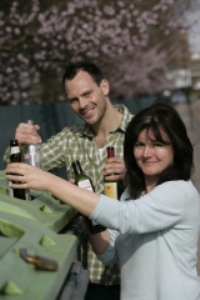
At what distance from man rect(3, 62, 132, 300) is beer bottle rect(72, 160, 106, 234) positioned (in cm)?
15

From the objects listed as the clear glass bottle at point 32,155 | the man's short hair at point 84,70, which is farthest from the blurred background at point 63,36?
the clear glass bottle at point 32,155

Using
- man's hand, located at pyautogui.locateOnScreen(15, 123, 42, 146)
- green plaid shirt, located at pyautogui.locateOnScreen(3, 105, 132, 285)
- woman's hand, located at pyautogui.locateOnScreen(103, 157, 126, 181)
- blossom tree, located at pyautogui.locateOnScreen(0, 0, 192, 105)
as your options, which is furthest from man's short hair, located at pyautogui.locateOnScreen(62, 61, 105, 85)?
blossom tree, located at pyautogui.locateOnScreen(0, 0, 192, 105)

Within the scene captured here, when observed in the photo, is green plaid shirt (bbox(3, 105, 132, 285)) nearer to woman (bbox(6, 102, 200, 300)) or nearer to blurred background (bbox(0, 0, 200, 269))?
woman (bbox(6, 102, 200, 300))

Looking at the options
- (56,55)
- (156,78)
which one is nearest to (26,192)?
(56,55)

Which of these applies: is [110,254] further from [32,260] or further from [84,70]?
[84,70]

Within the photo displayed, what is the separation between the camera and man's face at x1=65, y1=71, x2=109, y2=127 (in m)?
3.91

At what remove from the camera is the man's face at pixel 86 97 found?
3.91 metres

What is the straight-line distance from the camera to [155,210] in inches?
99.4

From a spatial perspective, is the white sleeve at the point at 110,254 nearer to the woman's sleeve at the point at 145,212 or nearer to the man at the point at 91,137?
the woman's sleeve at the point at 145,212

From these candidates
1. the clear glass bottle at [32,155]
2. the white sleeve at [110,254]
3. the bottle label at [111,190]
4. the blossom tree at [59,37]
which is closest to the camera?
the white sleeve at [110,254]

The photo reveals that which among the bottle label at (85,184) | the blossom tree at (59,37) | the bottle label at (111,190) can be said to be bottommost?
the bottle label at (111,190)

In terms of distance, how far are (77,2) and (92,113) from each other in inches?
364

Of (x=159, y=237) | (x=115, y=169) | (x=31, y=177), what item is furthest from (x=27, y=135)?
(x=159, y=237)

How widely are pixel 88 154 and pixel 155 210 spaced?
4.72 feet
